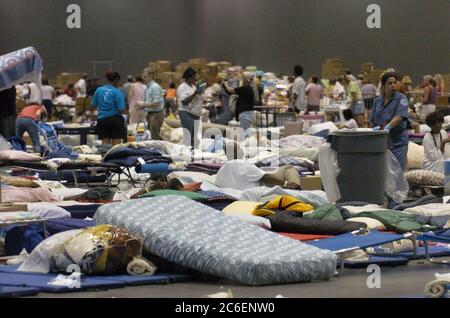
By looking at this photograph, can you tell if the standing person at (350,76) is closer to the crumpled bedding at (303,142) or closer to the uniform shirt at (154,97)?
the uniform shirt at (154,97)

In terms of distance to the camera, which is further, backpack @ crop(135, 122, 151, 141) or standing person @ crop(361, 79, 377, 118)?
standing person @ crop(361, 79, 377, 118)

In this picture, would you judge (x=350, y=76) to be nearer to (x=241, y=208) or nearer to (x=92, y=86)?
(x=92, y=86)

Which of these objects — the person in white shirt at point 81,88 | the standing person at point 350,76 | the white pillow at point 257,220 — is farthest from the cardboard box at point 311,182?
the person in white shirt at point 81,88

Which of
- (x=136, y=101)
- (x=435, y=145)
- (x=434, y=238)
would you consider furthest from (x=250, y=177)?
(x=136, y=101)

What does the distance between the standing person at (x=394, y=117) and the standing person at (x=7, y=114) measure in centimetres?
639

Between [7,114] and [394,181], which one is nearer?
[394,181]

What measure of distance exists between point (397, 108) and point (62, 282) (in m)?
6.98

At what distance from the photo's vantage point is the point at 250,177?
13.5 metres

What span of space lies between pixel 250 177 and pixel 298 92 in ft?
52.3

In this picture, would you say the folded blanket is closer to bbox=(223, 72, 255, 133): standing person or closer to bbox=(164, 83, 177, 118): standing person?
bbox=(223, 72, 255, 133): standing person

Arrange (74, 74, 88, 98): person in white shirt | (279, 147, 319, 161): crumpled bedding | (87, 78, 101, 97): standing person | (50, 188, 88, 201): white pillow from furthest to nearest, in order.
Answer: (74, 74, 88, 98): person in white shirt
(87, 78, 101, 97): standing person
(279, 147, 319, 161): crumpled bedding
(50, 188, 88, 201): white pillow

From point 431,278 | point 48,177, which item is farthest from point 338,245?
point 48,177

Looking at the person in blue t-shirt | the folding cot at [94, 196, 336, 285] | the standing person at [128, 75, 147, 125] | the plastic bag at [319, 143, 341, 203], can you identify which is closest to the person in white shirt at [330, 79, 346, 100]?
the standing person at [128, 75, 147, 125]

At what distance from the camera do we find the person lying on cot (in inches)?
529
